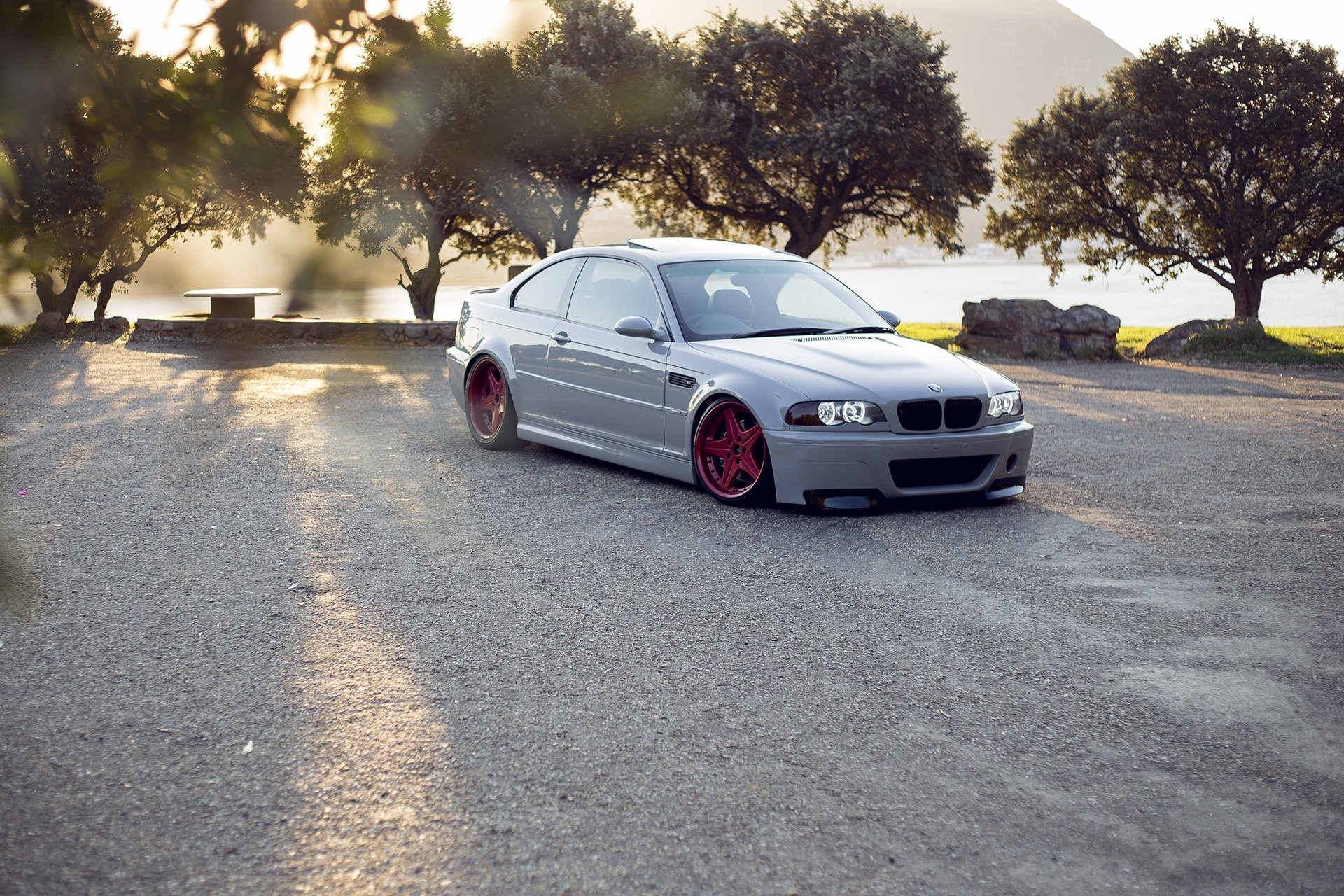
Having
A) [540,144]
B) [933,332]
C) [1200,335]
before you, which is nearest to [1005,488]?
[1200,335]

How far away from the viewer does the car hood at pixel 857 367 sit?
706 cm

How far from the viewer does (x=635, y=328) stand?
25.6 ft

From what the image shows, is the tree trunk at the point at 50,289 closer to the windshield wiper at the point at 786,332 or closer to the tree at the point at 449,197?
the windshield wiper at the point at 786,332

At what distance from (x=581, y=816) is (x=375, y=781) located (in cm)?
61

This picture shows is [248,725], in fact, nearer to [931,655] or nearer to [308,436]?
[931,655]

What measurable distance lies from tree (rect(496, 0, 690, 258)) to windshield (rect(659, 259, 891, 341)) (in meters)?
14.9

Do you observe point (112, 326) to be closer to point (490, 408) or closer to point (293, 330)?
point (293, 330)

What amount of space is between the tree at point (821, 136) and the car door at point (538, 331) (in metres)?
15.8

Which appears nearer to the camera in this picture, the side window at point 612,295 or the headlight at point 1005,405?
the headlight at point 1005,405

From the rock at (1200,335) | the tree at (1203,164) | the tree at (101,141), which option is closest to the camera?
the tree at (101,141)

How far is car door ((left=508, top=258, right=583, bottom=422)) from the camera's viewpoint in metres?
8.80

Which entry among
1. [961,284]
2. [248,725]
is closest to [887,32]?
[248,725]

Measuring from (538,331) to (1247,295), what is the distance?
1933 cm

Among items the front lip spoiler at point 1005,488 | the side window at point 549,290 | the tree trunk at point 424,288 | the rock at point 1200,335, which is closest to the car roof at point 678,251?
the side window at point 549,290
